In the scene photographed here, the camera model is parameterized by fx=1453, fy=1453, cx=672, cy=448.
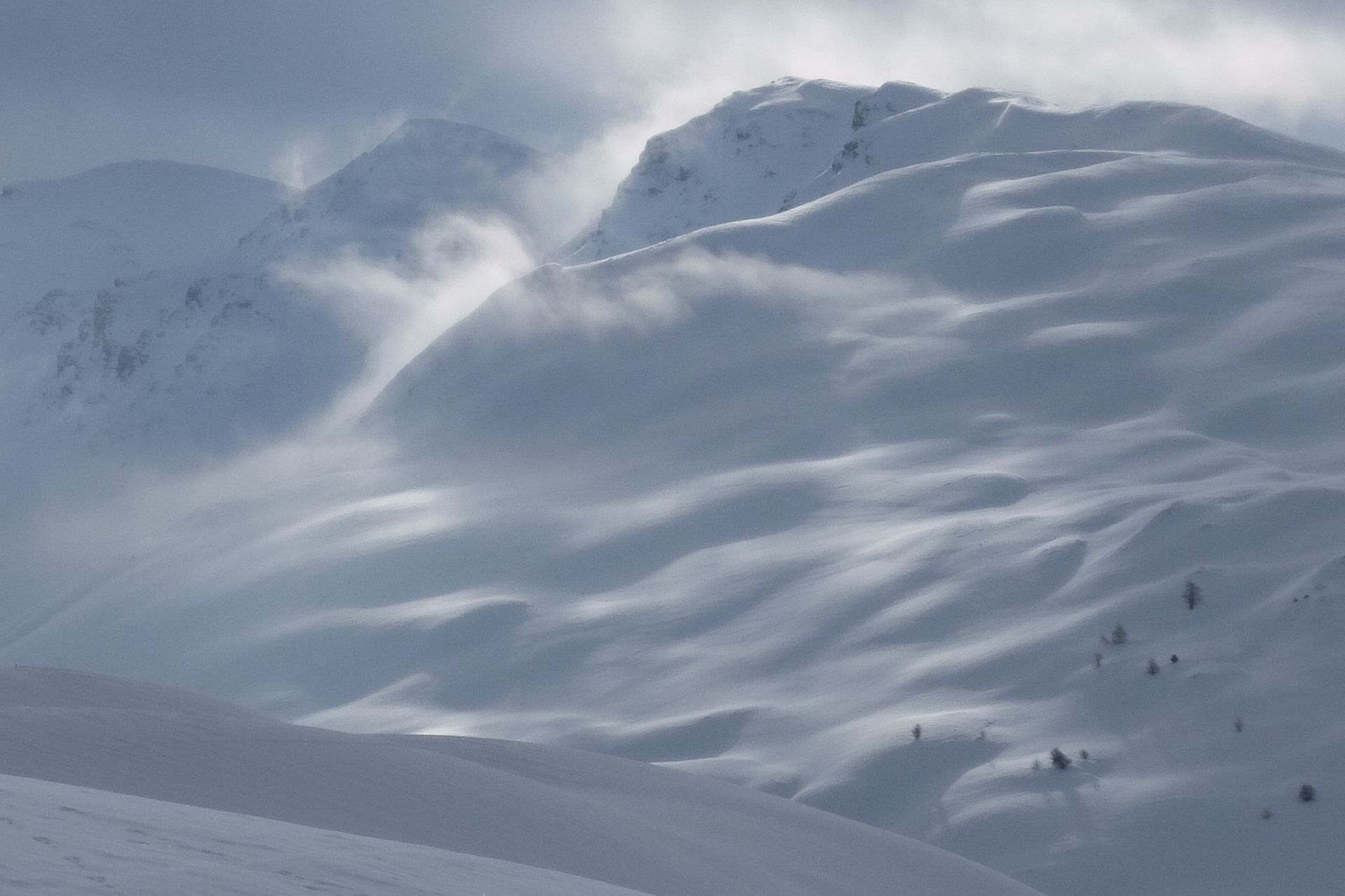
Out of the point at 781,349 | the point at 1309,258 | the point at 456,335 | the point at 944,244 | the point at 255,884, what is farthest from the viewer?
the point at 456,335

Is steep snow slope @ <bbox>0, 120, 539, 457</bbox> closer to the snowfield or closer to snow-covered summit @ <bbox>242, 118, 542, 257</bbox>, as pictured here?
snow-covered summit @ <bbox>242, 118, 542, 257</bbox>

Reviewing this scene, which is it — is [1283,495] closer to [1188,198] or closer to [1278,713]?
[1278,713]

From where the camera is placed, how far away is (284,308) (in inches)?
6083

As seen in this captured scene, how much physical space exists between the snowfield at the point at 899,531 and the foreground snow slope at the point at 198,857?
A: 116 centimetres

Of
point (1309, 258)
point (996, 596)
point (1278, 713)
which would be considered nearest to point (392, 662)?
A: point (996, 596)

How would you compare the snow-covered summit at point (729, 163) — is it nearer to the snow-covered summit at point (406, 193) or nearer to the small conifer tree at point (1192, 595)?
the snow-covered summit at point (406, 193)

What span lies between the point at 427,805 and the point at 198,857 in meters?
2.91

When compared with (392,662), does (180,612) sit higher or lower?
higher

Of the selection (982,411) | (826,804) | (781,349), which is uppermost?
(781,349)

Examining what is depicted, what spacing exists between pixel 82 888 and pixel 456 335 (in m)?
33.2

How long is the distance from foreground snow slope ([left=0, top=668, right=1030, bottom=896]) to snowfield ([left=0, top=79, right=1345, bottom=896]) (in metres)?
0.31

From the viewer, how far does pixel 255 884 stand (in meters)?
5.09

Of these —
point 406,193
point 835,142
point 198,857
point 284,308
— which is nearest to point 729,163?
point 835,142

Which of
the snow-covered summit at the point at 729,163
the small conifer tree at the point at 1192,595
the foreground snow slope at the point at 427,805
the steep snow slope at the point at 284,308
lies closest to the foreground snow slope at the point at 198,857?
the foreground snow slope at the point at 427,805
